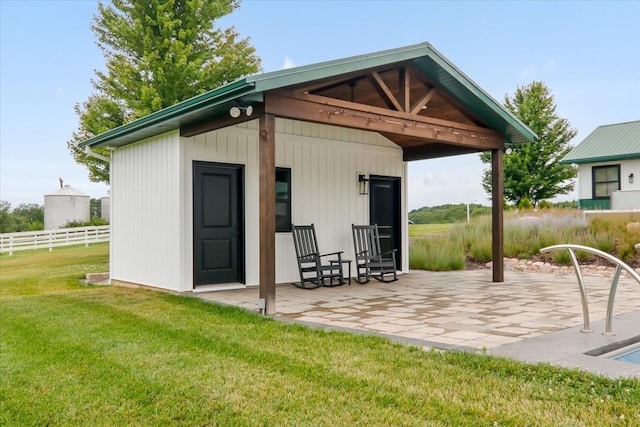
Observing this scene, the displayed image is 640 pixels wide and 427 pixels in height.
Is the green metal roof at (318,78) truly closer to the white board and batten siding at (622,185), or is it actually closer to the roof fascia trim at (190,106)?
the roof fascia trim at (190,106)

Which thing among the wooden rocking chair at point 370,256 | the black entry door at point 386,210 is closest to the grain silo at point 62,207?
the black entry door at point 386,210

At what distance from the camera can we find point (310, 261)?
7.54 metres

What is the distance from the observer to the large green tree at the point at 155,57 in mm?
12703

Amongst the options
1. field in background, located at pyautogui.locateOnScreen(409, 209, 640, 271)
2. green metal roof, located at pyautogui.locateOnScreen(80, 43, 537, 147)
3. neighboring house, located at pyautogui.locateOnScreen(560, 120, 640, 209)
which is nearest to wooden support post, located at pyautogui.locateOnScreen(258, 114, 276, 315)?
green metal roof, located at pyautogui.locateOnScreen(80, 43, 537, 147)

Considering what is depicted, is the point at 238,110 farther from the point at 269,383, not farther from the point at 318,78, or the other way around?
the point at 269,383

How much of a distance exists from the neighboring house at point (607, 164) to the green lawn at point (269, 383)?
15.2 metres

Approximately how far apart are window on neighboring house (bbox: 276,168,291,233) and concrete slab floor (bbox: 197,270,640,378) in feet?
3.09

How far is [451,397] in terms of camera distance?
2717 millimetres

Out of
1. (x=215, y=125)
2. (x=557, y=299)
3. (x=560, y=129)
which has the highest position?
(x=560, y=129)

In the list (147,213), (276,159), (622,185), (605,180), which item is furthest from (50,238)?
(622,185)

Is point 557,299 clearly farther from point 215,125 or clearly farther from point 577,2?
point 577,2

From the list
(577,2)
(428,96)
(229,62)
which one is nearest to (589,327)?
(428,96)

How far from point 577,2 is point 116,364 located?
42.5 ft

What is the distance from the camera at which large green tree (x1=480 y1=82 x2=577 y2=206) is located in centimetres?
2384
